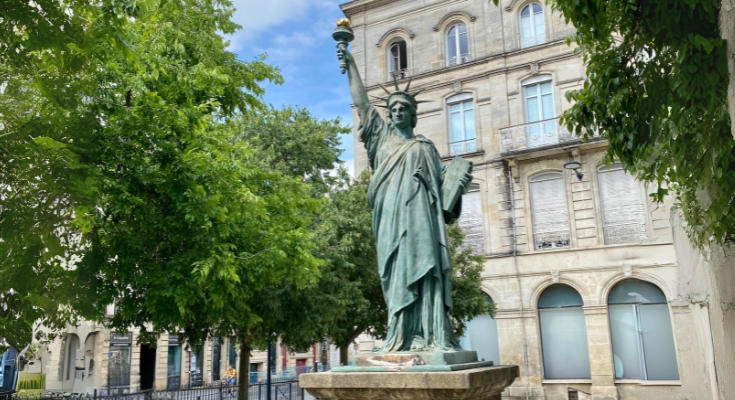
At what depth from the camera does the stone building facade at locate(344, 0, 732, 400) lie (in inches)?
805

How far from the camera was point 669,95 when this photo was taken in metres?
5.96

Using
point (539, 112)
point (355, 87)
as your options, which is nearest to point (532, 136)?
point (539, 112)

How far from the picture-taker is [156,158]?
31.3ft

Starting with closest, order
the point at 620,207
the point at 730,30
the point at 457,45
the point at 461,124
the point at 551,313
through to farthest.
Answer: the point at 730,30 → the point at 620,207 → the point at 551,313 → the point at 461,124 → the point at 457,45

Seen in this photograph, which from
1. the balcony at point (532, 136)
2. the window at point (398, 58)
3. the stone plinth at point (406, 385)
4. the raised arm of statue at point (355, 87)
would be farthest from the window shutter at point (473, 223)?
the stone plinth at point (406, 385)

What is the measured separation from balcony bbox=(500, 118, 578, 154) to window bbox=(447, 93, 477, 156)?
56.6 inches

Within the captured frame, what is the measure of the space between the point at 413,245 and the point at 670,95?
2.91 metres

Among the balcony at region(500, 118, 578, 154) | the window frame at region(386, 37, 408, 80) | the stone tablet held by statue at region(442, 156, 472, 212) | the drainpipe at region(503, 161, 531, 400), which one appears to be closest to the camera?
the stone tablet held by statue at region(442, 156, 472, 212)

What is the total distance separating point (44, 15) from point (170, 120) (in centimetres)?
293

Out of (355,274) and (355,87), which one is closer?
(355,87)

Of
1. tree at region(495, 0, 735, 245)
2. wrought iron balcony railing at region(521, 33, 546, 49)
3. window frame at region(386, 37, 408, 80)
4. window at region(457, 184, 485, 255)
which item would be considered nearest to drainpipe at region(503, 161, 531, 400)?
window at region(457, 184, 485, 255)

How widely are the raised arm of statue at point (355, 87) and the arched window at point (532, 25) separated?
19.7 meters

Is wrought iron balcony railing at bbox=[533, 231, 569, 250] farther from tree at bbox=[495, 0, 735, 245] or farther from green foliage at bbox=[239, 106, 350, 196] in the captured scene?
tree at bbox=[495, 0, 735, 245]

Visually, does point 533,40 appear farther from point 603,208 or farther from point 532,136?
point 603,208
